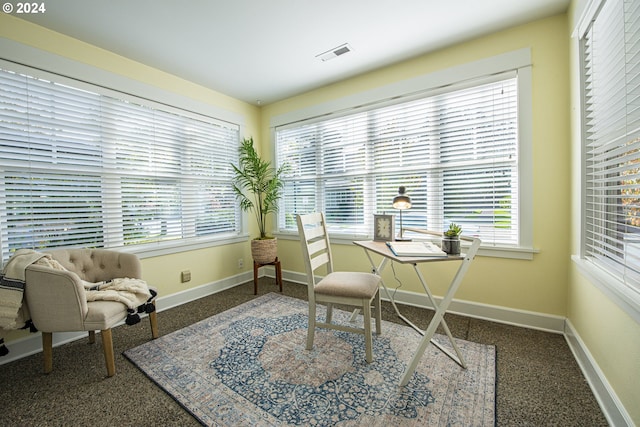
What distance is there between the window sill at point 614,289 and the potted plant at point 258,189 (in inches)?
115

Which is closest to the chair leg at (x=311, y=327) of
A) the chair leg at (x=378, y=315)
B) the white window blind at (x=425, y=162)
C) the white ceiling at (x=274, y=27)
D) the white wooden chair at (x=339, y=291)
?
the white wooden chair at (x=339, y=291)

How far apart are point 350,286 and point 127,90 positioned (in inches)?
111

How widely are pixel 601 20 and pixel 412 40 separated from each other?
4.19ft

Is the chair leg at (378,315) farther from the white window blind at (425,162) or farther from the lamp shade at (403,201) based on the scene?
the white window blind at (425,162)

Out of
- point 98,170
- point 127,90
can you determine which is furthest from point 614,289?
point 127,90

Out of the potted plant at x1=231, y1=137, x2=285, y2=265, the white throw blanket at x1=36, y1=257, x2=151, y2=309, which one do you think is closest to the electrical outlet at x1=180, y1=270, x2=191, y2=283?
the potted plant at x1=231, y1=137, x2=285, y2=265

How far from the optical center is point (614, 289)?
50.6 inches

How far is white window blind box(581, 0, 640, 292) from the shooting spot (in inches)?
47.5

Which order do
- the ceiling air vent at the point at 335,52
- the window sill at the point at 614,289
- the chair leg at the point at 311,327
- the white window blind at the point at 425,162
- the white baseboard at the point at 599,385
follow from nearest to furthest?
the window sill at the point at 614,289 < the white baseboard at the point at 599,385 < the chair leg at the point at 311,327 < the white window blind at the point at 425,162 < the ceiling air vent at the point at 335,52

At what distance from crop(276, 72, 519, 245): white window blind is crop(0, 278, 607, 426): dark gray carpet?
87 centimetres

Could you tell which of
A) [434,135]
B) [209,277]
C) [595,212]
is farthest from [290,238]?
[595,212]

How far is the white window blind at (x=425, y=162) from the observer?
7.70ft

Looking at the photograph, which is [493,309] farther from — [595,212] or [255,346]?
[255,346]

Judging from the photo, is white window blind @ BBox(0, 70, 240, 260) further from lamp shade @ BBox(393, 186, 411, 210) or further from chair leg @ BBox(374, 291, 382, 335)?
lamp shade @ BBox(393, 186, 411, 210)
